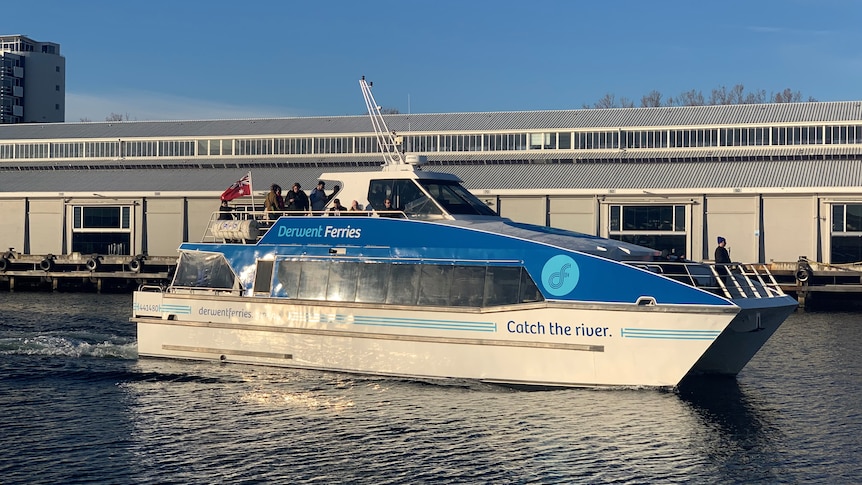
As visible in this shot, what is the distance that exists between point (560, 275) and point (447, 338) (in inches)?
106

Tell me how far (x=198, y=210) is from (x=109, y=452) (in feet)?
125

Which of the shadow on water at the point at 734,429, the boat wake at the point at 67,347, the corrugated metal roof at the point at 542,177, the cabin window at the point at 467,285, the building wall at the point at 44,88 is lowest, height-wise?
the shadow on water at the point at 734,429

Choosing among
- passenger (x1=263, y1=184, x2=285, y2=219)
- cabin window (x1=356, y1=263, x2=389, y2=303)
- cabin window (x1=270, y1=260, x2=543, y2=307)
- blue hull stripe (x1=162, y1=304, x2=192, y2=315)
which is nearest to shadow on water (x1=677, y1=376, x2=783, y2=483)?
cabin window (x1=270, y1=260, x2=543, y2=307)

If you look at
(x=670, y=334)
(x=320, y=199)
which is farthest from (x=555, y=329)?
(x=320, y=199)

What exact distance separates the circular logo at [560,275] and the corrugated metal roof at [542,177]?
29.1m

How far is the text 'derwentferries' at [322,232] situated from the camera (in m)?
21.4

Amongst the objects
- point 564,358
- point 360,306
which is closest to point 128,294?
point 360,306

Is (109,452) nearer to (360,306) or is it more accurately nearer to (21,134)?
(360,306)

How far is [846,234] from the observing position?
44.7 metres

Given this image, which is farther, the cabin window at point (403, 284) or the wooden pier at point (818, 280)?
the wooden pier at point (818, 280)

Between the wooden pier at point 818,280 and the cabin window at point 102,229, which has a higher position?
the cabin window at point 102,229

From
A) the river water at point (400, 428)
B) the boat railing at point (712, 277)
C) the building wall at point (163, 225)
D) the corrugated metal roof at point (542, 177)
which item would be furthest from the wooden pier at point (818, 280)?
the building wall at point (163, 225)

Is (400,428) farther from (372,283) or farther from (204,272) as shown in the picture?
(204,272)

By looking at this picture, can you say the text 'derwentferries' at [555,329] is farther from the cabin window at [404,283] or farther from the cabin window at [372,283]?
the cabin window at [372,283]
